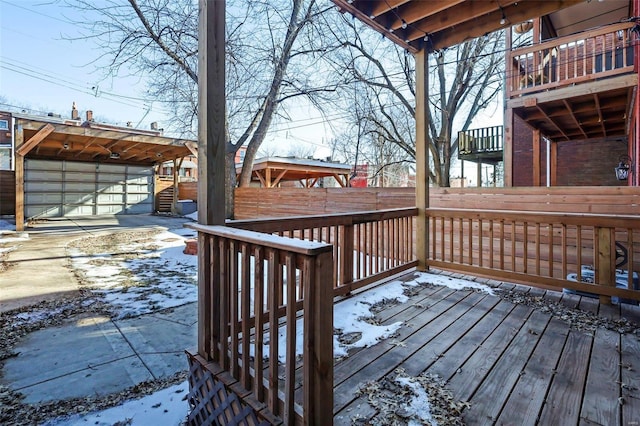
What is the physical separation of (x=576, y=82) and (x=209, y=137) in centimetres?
586

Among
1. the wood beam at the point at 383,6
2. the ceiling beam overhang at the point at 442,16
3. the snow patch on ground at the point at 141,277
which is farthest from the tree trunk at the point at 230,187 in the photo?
the wood beam at the point at 383,6

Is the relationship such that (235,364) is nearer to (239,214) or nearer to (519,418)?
(519,418)

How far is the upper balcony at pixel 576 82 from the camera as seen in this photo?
4840 mm

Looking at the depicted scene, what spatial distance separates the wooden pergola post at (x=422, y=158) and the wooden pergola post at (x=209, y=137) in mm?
2722

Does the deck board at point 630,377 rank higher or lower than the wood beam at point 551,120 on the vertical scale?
lower

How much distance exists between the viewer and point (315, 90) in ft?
32.3

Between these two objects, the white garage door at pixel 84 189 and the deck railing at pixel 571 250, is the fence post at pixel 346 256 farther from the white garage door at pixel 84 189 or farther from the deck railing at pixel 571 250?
the white garage door at pixel 84 189

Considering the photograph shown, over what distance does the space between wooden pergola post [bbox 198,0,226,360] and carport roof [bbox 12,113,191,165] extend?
9.07 metres

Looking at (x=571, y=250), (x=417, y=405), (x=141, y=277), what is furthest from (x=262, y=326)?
(x=571, y=250)

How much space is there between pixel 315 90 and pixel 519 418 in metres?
9.58

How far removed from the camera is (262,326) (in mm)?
1516

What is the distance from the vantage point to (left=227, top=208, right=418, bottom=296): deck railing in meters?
2.63

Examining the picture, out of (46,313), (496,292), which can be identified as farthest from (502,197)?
(46,313)

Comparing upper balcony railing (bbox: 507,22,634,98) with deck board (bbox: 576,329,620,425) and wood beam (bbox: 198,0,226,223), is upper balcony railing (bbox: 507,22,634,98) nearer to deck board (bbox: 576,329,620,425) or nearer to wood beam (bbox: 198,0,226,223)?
deck board (bbox: 576,329,620,425)
